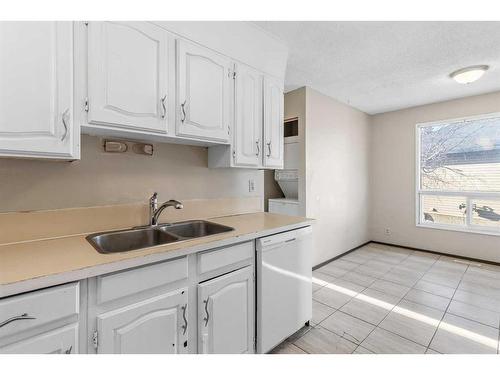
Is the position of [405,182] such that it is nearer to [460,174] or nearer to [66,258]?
[460,174]

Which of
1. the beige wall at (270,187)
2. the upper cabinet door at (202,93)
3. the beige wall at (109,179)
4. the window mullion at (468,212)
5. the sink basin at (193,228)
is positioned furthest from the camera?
the beige wall at (270,187)

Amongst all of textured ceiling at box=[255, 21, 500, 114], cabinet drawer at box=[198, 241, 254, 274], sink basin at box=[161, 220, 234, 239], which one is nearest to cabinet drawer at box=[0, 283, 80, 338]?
cabinet drawer at box=[198, 241, 254, 274]

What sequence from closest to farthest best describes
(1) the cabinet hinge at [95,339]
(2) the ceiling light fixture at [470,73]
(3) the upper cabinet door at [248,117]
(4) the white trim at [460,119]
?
(1) the cabinet hinge at [95,339] → (3) the upper cabinet door at [248,117] → (2) the ceiling light fixture at [470,73] → (4) the white trim at [460,119]

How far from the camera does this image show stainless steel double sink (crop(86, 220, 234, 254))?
1.42 m

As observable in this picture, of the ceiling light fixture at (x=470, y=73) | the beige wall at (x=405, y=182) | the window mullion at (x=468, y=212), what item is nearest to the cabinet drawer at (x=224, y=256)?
the ceiling light fixture at (x=470, y=73)

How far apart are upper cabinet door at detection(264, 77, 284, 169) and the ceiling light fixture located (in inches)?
81.1

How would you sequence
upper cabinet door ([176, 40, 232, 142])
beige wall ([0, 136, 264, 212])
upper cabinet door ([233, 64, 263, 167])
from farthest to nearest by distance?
upper cabinet door ([233, 64, 263, 167]), upper cabinet door ([176, 40, 232, 142]), beige wall ([0, 136, 264, 212])

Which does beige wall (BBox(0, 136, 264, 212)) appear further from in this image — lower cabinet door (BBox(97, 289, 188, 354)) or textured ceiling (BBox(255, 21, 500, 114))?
textured ceiling (BBox(255, 21, 500, 114))

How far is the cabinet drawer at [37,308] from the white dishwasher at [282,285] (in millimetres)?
991

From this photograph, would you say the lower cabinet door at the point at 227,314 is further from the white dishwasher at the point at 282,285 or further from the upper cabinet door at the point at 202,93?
the upper cabinet door at the point at 202,93

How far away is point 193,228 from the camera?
187cm

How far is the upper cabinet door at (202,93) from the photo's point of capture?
5.14 ft

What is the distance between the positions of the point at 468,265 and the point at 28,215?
4.82 metres

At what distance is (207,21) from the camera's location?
1.65 metres
